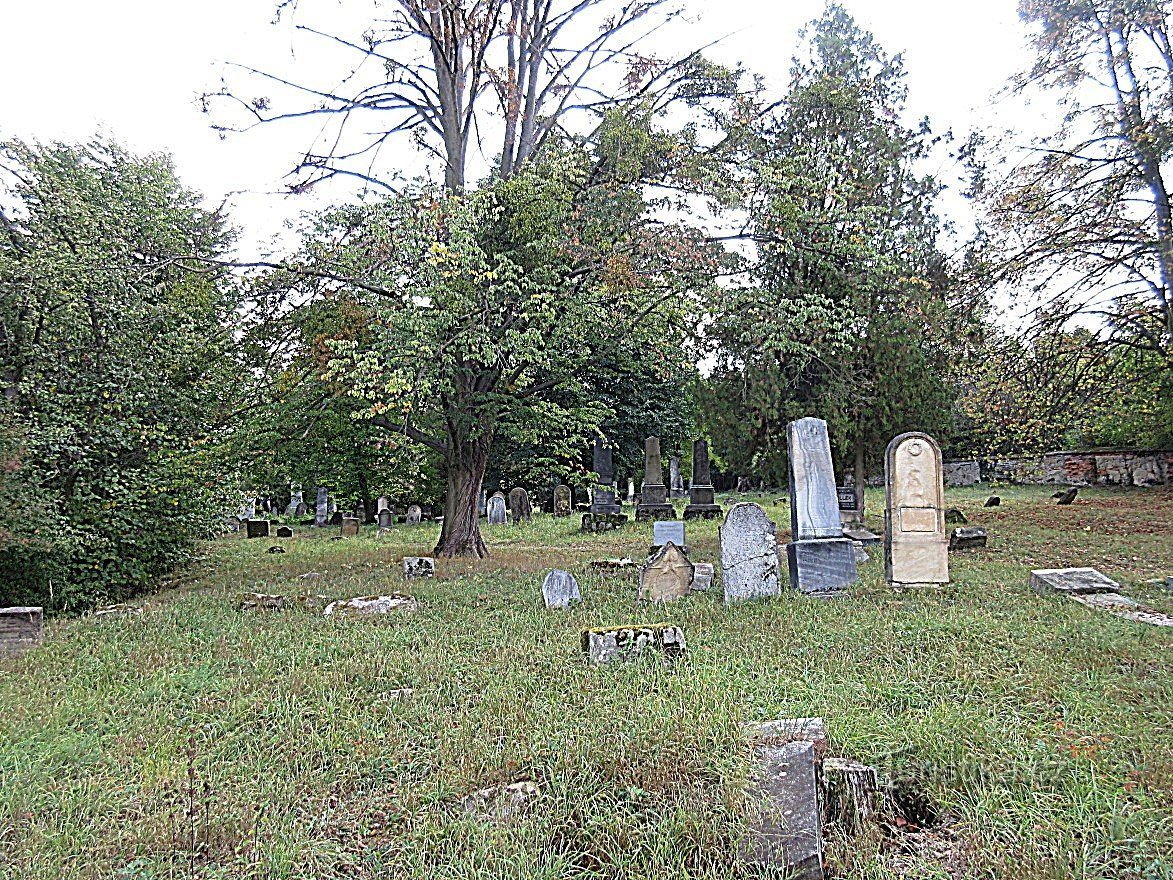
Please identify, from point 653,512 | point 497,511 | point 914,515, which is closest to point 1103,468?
point 653,512

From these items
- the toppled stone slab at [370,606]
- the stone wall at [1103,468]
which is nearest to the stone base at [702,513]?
the stone wall at [1103,468]

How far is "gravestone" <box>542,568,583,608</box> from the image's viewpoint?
879 centimetres

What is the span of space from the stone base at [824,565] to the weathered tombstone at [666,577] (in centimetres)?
125

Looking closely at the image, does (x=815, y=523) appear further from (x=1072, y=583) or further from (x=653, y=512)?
(x=653, y=512)

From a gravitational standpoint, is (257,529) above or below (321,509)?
below

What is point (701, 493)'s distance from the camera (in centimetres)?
2131

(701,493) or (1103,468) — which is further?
(1103,468)

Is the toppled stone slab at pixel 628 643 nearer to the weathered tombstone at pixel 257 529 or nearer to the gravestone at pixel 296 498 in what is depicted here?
the weathered tombstone at pixel 257 529

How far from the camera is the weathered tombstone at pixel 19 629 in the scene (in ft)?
23.6

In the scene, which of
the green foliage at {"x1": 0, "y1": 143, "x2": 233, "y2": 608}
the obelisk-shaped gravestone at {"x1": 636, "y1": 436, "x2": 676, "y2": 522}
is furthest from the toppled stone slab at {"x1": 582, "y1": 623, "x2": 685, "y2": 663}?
the obelisk-shaped gravestone at {"x1": 636, "y1": 436, "x2": 676, "y2": 522}

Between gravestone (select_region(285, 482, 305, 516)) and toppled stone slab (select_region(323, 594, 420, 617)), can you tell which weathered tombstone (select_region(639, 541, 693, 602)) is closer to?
toppled stone slab (select_region(323, 594, 420, 617))

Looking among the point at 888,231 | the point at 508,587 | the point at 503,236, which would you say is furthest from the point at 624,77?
the point at 508,587

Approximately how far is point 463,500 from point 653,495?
8.34 metres

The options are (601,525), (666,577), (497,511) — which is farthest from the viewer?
(497,511)
